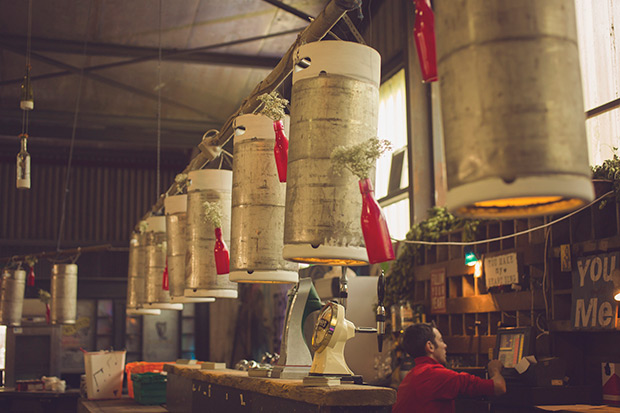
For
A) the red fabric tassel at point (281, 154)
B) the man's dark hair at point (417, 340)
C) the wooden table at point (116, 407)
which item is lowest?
the wooden table at point (116, 407)

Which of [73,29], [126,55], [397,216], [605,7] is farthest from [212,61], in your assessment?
[605,7]

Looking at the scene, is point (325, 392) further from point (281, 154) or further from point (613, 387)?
point (613, 387)

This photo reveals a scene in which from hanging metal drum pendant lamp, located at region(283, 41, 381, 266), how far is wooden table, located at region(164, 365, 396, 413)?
0.68 m

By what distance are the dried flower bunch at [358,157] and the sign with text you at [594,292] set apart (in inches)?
93.6

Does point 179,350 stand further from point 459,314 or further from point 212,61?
point 459,314

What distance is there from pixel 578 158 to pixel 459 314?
508cm

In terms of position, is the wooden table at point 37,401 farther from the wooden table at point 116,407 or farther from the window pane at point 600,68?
the window pane at point 600,68

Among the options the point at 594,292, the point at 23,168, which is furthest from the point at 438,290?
the point at 23,168

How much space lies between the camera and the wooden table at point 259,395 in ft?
11.1

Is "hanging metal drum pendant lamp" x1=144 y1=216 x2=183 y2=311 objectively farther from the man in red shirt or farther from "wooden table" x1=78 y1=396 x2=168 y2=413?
the man in red shirt

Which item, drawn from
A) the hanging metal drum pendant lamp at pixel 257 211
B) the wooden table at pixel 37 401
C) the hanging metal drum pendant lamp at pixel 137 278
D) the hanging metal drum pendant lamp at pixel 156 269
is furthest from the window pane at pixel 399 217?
the wooden table at pixel 37 401

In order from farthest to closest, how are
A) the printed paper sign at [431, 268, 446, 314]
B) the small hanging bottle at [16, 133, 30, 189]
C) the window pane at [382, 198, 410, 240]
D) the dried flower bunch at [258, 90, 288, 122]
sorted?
the window pane at [382, 198, 410, 240] < the printed paper sign at [431, 268, 446, 314] < the small hanging bottle at [16, 133, 30, 189] < the dried flower bunch at [258, 90, 288, 122]

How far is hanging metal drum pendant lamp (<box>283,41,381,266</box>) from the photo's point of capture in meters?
3.06

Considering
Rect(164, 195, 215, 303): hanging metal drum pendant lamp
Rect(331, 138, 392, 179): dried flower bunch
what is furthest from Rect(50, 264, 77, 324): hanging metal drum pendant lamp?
Rect(331, 138, 392, 179): dried flower bunch
